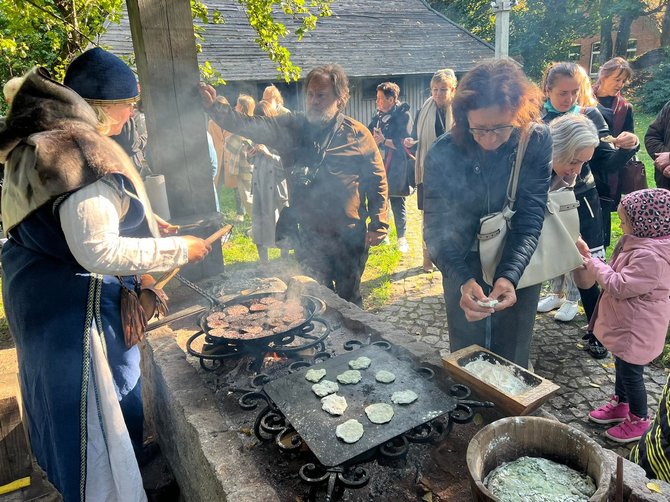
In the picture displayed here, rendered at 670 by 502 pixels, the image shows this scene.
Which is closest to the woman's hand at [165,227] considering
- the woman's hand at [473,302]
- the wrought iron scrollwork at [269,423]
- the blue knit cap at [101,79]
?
the blue knit cap at [101,79]

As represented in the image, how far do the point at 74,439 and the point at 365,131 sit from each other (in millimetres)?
3642

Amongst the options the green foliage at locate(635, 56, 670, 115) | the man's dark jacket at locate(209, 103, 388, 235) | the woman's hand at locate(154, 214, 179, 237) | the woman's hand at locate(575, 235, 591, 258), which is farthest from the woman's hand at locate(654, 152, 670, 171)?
the green foliage at locate(635, 56, 670, 115)

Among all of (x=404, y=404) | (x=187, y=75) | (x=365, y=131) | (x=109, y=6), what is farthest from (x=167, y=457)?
(x=109, y=6)

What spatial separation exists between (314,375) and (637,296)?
2320mm

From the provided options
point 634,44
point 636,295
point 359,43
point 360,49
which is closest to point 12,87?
point 636,295

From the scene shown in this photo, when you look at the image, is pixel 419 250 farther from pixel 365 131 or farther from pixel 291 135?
pixel 291 135

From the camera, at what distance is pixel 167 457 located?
315 cm

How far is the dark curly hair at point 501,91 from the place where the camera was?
2.65 metres

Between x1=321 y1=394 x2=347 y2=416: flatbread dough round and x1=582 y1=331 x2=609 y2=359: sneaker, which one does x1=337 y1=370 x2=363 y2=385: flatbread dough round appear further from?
x1=582 y1=331 x2=609 y2=359: sneaker

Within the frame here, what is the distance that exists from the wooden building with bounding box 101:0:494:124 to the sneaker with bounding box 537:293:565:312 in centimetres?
976

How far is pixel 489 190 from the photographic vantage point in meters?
2.94

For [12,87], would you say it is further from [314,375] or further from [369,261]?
[369,261]

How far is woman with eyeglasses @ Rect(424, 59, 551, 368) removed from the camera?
270 centimetres

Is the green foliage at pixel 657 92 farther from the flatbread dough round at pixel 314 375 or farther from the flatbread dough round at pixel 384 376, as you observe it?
the flatbread dough round at pixel 314 375
